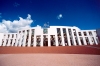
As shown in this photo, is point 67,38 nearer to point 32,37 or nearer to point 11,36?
point 32,37

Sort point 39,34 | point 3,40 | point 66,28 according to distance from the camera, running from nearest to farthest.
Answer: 1. point 39,34
2. point 66,28
3. point 3,40

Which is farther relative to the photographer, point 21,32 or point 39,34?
point 21,32

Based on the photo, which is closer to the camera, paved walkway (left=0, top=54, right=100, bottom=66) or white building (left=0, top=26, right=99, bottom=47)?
Result: paved walkway (left=0, top=54, right=100, bottom=66)

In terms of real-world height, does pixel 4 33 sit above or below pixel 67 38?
above

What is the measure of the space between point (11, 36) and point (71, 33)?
36.0 meters

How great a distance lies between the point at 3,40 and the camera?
50250 millimetres

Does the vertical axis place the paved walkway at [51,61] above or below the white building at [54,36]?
below

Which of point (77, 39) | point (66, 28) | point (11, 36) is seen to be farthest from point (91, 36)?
point (11, 36)

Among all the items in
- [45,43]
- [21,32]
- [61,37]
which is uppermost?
[21,32]

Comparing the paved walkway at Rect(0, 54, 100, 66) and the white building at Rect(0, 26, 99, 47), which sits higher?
the white building at Rect(0, 26, 99, 47)

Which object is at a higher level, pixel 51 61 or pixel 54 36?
pixel 54 36

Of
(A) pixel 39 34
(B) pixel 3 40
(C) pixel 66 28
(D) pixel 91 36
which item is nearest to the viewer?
(A) pixel 39 34

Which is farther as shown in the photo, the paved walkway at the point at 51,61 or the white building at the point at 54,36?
the white building at the point at 54,36

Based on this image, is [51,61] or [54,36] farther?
[54,36]
